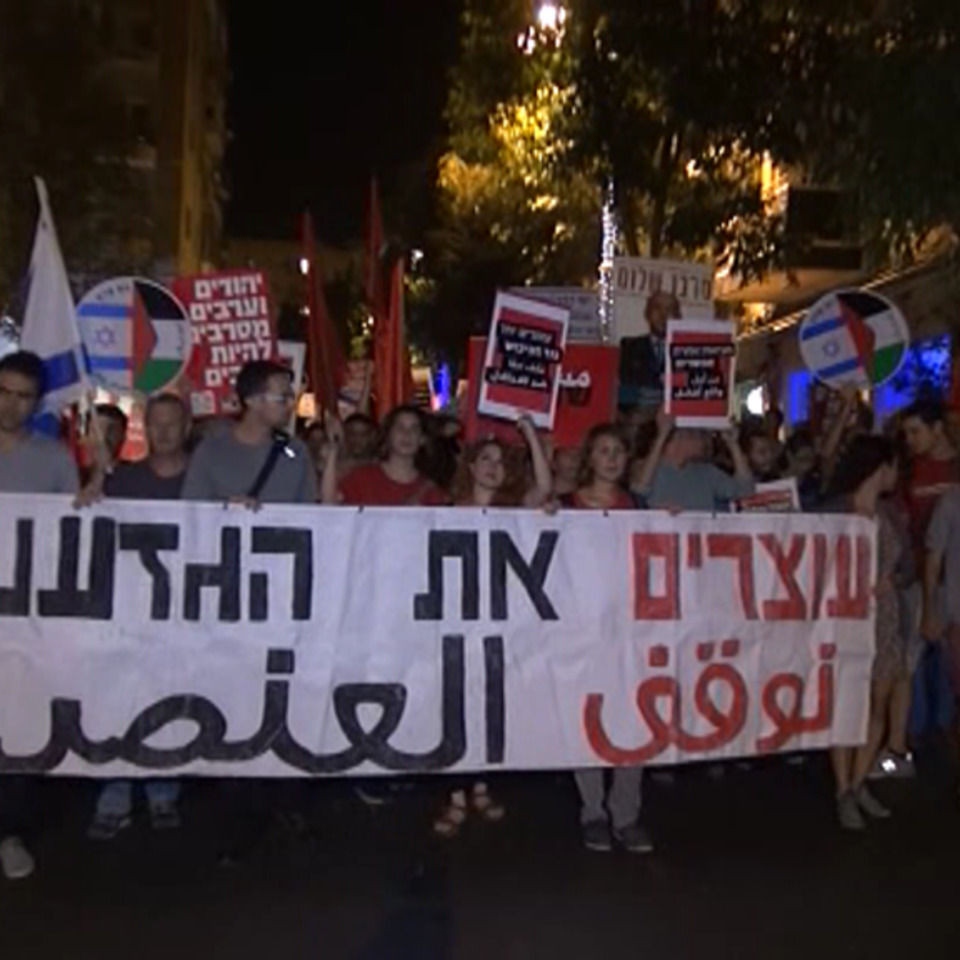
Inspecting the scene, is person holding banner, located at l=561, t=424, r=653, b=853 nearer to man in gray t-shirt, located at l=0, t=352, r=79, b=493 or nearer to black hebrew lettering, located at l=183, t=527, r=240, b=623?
black hebrew lettering, located at l=183, t=527, r=240, b=623

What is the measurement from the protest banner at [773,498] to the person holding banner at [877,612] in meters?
0.20

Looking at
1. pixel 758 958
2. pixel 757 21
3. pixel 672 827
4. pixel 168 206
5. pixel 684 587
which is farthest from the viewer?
pixel 168 206

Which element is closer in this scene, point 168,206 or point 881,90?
point 881,90

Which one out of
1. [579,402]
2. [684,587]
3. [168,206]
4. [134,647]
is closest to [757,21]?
[579,402]

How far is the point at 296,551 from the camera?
22.6 feet

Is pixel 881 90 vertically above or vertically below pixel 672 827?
above

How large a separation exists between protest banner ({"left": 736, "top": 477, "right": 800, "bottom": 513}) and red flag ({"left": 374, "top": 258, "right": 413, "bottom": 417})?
2.77 metres

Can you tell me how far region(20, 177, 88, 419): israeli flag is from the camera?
721 centimetres

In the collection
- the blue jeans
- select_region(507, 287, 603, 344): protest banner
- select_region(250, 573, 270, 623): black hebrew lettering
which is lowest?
the blue jeans

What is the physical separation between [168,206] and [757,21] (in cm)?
5389

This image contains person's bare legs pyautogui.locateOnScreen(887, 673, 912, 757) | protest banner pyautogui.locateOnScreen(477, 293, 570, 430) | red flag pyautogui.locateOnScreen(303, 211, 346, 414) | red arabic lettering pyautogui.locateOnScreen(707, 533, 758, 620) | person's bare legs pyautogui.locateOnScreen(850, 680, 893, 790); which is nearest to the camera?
red arabic lettering pyautogui.locateOnScreen(707, 533, 758, 620)

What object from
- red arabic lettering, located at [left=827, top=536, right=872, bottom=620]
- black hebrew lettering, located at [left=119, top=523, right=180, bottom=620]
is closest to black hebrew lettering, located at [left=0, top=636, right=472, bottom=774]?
black hebrew lettering, located at [left=119, top=523, right=180, bottom=620]

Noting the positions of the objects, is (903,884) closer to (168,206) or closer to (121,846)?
(121,846)

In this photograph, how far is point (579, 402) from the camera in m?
9.45
